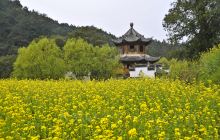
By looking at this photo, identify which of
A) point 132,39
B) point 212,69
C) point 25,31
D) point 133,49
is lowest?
Answer: point 212,69

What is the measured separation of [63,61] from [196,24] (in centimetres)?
1148

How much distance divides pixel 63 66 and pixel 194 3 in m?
11.7

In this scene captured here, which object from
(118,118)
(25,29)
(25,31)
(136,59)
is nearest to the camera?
(118,118)

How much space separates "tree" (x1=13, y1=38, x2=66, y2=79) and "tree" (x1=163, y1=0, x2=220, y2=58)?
31.0 ft

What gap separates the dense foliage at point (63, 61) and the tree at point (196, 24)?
291 inches

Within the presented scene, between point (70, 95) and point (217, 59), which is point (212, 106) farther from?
point (217, 59)

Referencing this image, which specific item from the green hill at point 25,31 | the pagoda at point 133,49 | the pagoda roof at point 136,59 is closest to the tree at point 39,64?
the green hill at point 25,31

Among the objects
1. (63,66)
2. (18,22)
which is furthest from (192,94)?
(18,22)

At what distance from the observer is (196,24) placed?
119 ft

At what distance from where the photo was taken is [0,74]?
48.2 meters

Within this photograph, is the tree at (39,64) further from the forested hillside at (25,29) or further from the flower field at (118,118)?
the flower field at (118,118)

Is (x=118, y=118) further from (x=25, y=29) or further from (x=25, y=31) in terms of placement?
(x=25, y=29)

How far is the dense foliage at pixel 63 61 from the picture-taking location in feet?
124

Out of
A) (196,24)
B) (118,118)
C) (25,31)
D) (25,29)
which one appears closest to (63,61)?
(196,24)
